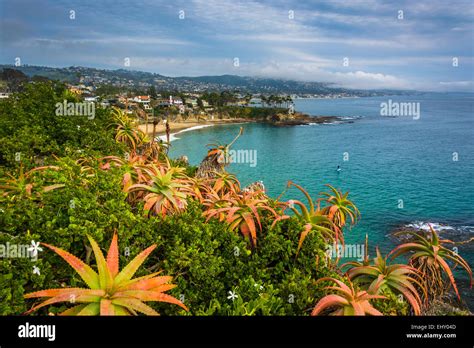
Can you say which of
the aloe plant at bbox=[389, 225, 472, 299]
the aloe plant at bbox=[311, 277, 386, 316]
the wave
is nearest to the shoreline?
the wave

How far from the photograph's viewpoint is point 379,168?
152 feet

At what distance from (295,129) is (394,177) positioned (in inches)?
1660

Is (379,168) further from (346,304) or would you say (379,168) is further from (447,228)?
(346,304)

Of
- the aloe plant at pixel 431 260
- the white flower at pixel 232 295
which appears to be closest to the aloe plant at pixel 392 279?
the aloe plant at pixel 431 260

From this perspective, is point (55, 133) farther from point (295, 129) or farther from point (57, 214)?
point (295, 129)

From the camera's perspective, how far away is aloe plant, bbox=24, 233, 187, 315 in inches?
96.0
